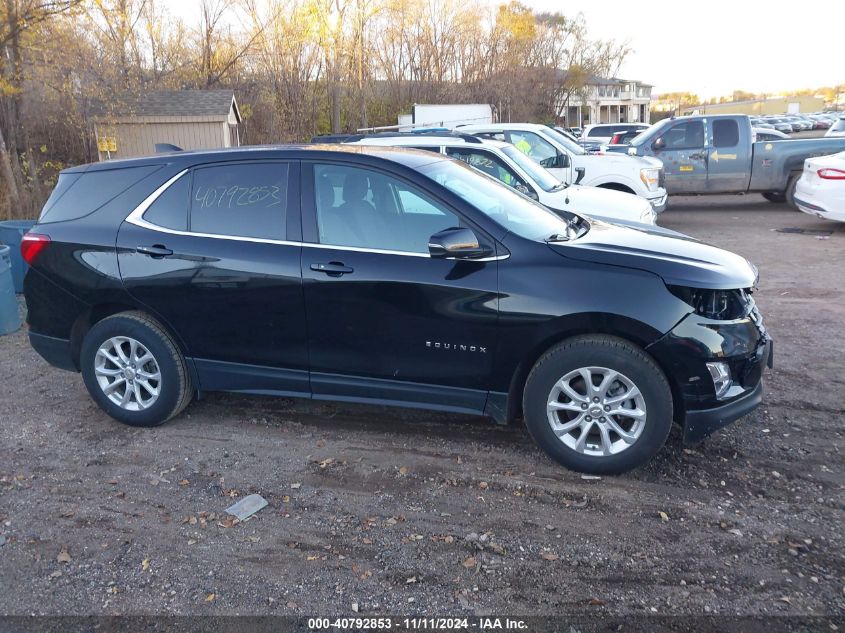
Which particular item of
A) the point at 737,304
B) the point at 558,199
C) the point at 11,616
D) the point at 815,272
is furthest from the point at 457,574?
the point at 815,272

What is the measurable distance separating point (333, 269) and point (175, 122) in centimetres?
2166

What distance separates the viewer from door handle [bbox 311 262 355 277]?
14.5 feet

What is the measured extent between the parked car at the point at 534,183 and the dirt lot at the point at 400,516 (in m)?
3.54

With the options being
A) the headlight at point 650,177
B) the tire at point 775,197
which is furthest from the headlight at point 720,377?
the tire at point 775,197

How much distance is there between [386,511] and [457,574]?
2.18 ft

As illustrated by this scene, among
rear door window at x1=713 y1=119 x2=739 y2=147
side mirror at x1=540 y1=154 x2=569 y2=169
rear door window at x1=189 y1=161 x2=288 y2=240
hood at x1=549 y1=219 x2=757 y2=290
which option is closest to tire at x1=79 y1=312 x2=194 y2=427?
rear door window at x1=189 y1=161 x2=288 y2=240

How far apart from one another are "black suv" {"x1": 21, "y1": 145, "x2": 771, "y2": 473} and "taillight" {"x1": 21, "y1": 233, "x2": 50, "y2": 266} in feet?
0.07

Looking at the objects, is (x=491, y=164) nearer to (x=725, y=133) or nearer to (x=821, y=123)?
(x=725, y=133)

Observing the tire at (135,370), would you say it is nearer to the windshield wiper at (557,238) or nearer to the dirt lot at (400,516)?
the dirt lot at (400,516)

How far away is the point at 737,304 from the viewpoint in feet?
13.6

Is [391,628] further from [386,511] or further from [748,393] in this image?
[748,393]

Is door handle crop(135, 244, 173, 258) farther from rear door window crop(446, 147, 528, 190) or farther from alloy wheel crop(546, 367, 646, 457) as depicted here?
rear door window crop(446, 147, 528, 190)

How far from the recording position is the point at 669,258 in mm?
4188

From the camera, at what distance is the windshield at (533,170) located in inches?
354
